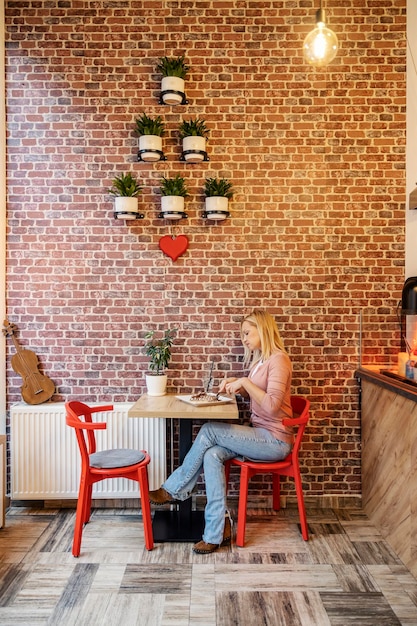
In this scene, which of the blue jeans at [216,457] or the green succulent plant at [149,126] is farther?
the green succulent plant at [149,126]

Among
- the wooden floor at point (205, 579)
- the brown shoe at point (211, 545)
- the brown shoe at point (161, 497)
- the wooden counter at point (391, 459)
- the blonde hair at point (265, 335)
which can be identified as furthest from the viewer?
the blonde hair at point (265, 335)

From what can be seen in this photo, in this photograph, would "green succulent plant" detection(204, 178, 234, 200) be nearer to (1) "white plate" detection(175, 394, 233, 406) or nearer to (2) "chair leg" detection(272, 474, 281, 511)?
(1) "white plate" detection(175, 394, 233, 406)

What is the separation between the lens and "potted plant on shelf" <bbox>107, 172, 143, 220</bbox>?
3803mm

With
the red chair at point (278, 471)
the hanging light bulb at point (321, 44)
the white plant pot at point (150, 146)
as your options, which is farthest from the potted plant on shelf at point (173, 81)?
the red chair at point (278, 471)

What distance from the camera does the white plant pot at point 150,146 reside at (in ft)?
12.4

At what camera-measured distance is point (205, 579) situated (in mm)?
2869

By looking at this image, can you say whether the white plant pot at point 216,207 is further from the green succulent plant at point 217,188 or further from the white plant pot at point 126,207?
the white plant pot at point 126,207

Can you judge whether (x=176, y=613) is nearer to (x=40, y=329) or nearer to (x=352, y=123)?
(x=40, y=329)

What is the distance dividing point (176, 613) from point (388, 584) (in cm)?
115

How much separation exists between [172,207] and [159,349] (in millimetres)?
1025

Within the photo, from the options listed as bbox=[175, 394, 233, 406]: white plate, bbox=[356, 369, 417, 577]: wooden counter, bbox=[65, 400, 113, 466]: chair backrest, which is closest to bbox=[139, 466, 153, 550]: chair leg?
bbox=[65, 400, 113, 466]: chair backrest

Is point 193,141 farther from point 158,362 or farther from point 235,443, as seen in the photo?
point 235,443

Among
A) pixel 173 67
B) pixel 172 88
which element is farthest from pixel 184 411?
pixel 173 67

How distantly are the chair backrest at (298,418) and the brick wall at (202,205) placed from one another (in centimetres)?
29
